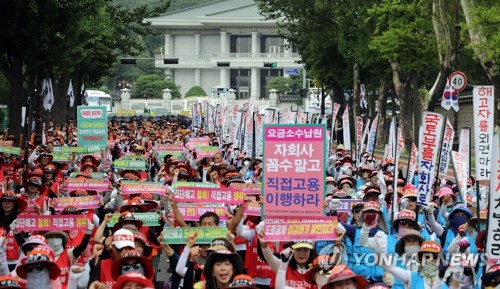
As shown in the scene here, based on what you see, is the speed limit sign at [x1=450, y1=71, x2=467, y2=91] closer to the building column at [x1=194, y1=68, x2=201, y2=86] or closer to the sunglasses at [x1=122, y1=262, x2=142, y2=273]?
the sunglasses at [x1=122, y1=262, x2=142, y2=273]

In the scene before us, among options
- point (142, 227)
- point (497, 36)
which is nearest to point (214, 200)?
point (142, 227)

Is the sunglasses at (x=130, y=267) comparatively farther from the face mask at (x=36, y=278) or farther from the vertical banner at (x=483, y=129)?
the vertical banner at (x=483, y=129)

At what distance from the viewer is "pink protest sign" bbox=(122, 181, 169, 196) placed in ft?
49.2

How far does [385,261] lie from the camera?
32.9 feet

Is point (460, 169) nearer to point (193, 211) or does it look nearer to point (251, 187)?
point (251, 187)

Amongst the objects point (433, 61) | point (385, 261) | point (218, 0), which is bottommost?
point (385, 261)

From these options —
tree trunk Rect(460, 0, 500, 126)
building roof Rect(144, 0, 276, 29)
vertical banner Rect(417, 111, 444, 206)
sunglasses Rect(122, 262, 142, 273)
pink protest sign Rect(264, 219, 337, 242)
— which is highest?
building roof Rect(144, 0, 276, 29)

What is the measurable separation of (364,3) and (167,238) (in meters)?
30.2

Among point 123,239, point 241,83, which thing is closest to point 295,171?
point 123,239

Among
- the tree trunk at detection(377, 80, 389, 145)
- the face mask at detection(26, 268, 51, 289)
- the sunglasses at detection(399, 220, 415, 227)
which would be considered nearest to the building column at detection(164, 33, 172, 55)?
the tree trunk at detection(377, 80, 389, 145)

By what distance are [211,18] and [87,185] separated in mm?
106929

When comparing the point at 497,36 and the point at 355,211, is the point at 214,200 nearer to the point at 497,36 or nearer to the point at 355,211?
the point at 355,211

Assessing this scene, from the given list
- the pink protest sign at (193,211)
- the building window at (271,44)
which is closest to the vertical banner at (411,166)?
the pink protest sign at (193,211)

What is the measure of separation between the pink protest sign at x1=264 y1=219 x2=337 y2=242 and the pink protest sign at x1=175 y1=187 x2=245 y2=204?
292 centimetres
